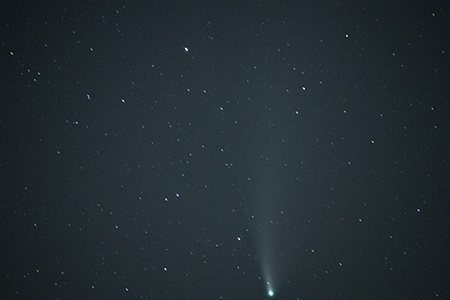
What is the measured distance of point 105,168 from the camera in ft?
3.06

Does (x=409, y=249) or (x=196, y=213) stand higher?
(x=196, y=213)

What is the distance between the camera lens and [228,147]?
90 centimetres

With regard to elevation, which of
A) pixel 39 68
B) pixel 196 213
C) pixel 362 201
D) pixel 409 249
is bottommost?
pixel 409 249

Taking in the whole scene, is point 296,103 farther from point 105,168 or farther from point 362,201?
point 105,168

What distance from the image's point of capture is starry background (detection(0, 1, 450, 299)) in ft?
2.82

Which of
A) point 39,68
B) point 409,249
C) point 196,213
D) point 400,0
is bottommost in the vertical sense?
point 409,249

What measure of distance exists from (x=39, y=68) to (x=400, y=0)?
86 cm

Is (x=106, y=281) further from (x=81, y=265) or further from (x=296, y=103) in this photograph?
(x=296, y=103)

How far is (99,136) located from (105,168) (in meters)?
0.08

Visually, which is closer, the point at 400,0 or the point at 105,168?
the point at 400,0

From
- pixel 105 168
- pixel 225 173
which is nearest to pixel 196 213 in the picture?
pixel 225 173

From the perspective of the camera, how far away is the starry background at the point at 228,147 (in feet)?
2.82

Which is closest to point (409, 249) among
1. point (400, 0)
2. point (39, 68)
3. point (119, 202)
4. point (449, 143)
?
point (449, 143)

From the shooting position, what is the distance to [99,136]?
926 millimetres
